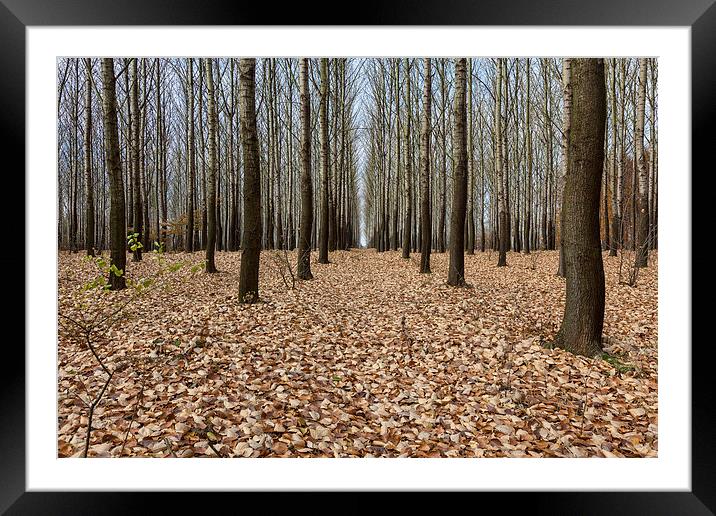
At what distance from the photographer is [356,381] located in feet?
11.1

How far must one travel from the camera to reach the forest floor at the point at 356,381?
2.58 m

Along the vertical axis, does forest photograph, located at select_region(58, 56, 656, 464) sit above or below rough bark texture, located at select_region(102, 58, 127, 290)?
below

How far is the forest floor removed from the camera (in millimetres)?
2582

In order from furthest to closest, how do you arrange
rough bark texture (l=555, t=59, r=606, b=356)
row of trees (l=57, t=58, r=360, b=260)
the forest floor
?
1. row of trees (l=57, t=58, r=360, b=260)
2. rough bark texture (l=555, t=59, r=606, b=356)
3. the forest floor

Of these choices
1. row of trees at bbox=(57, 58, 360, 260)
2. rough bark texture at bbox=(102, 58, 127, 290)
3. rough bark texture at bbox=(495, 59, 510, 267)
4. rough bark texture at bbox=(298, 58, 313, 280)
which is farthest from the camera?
row of trees at bbox=(57, 58, 360, 260)

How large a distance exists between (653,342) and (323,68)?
892 cm

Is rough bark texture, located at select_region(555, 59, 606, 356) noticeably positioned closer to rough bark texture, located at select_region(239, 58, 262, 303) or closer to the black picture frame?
the black picture frame

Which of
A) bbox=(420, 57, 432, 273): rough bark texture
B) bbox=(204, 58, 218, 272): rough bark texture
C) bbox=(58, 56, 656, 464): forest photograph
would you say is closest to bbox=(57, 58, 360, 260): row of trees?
bbox=(204, 58, 218, 272): rough bark texture

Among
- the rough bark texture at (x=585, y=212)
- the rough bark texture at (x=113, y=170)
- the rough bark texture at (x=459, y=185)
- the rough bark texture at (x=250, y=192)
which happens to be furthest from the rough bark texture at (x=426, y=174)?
the rough bark texture at (x=113, y=170)

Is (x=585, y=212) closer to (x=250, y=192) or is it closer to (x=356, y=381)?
(x=356, y=381)

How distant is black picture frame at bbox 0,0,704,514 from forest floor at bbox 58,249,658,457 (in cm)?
55
